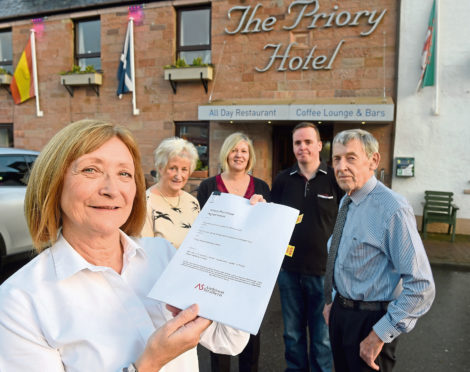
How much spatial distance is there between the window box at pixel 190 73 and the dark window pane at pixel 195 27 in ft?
3.72

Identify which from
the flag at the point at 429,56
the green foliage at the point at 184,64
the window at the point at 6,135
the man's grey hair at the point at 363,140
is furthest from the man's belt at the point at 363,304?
the window at the point at 6,135

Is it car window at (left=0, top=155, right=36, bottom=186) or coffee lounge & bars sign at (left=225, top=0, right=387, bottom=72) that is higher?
coffee lounge & bars sign at (left=225, top=0, right=387, bottom=72)

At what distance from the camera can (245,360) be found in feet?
8.98

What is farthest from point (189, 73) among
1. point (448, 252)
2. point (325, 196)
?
point (448, 252)

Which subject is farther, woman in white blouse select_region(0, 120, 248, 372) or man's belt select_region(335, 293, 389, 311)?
man's belt select_region(335, 293, 389, 311)

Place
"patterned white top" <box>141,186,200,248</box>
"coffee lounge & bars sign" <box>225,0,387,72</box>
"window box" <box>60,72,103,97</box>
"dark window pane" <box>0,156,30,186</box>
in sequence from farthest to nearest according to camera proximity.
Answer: "window box" <box>60,72,103,97</box>, "coffee lounge & bars sign" <box>225,0,387,72</box>, "dark window pane" <box>0,156,30,186</box>, "patterned white top" <box>141,186,200,248</box>

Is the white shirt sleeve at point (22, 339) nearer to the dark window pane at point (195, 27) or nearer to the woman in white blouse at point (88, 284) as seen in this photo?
the woman in white blouse at point (88, 284)

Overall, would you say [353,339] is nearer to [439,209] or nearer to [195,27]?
[439,209]

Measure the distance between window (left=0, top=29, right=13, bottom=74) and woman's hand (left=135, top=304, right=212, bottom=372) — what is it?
45.7ft

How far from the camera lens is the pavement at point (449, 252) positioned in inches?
234

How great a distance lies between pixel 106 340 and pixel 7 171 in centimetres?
523

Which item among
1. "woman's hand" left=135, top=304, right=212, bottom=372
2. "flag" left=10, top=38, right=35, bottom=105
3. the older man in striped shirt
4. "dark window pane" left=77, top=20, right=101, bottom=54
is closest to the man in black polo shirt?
the older man in striped shirt

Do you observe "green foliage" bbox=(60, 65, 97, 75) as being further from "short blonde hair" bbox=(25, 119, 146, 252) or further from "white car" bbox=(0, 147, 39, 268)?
"short blonde hair" bbox=(25, 119, 146, 252)

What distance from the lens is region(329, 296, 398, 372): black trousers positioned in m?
1.86
